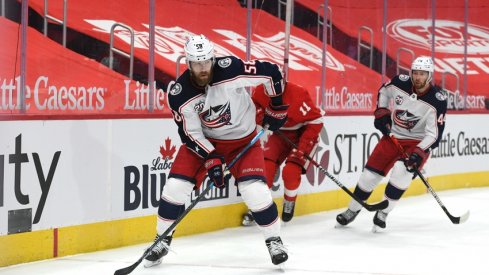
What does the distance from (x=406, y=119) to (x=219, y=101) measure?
208 cm

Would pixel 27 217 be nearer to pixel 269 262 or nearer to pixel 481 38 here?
pixel 269 262

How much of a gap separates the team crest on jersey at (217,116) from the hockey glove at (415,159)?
1714 millimetres

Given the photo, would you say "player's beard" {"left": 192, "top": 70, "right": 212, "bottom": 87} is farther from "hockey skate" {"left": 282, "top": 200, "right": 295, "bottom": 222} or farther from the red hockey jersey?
"hockey skate" {"left": 282, "top": 200, "right": 295, "bottom": 222}

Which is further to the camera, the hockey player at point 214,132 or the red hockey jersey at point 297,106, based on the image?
the red hockey jersey at point 297,106

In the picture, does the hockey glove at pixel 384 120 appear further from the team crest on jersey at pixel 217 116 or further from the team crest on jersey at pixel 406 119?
the team crest on jersey at pixel 217 116

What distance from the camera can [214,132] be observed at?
5102 millimetres

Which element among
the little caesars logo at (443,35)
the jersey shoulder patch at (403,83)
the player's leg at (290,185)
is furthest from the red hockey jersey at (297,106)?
the little caesars logo at (443,35)

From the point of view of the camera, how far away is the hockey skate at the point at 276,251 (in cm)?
485

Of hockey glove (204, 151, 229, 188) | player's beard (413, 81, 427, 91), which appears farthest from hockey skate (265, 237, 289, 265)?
player's beard (413, 81, 427, 91)

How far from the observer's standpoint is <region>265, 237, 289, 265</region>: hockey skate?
4852mm

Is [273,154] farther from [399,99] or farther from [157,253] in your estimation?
[157,253]

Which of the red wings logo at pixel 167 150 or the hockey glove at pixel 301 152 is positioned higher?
the red wings logo at pixel 167 150

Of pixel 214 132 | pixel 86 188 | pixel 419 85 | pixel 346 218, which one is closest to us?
pixel 214 132

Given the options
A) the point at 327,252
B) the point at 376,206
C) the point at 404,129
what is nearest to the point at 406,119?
the point at 404,129
